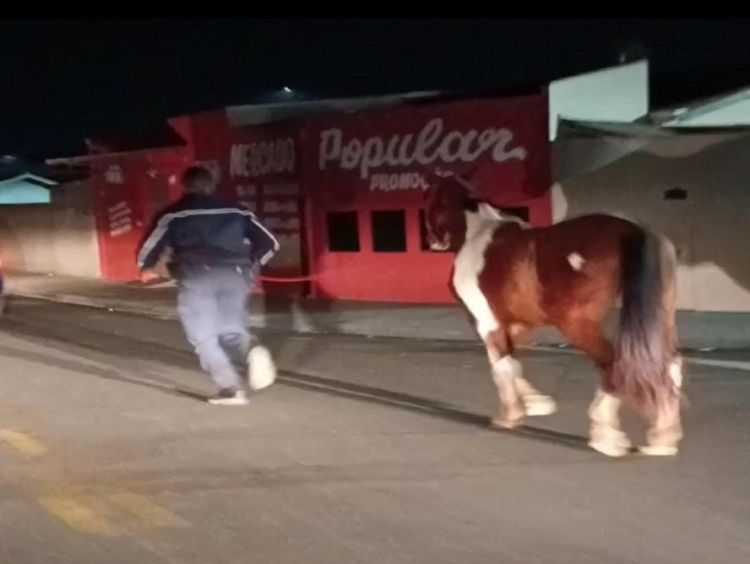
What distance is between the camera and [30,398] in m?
12.3

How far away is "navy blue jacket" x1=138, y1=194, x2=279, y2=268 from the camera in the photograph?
11.0m

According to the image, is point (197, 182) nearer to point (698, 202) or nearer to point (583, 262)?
point (583, 262)

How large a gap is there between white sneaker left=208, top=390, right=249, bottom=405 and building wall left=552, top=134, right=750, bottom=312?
348 inches

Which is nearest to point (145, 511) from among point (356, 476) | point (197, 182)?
point (356, 476)

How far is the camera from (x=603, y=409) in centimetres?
888

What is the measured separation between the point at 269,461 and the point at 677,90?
62.5 feet

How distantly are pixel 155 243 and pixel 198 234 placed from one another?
36 cm

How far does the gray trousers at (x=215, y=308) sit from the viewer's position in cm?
1113

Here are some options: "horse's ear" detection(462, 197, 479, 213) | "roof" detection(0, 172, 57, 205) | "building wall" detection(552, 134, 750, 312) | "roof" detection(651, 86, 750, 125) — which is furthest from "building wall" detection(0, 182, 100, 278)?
"horse's ear" detection(462, 197, 479, 213)

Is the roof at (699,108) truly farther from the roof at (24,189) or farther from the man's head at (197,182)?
the roof at (24,189)

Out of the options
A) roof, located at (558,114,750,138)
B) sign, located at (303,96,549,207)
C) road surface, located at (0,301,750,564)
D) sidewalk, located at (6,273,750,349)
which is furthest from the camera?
sign, located at (303,96,549,207)

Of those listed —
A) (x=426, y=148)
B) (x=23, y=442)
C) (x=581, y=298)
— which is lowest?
(x=23, y=442)

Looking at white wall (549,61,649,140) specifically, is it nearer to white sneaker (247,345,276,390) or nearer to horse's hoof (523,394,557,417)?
white sneaker (247,345,276,390)

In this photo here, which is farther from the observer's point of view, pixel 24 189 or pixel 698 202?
pixel 24 189
